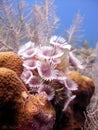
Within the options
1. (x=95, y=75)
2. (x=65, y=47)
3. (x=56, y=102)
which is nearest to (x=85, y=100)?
(x=56, y=102)

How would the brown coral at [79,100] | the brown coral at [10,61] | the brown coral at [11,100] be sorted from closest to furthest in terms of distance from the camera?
the brown coral at [11,100], the brown coral at [10,61], the brown coral at [79,100]

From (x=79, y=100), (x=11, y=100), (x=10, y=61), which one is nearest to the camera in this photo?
(x=11, y=100)

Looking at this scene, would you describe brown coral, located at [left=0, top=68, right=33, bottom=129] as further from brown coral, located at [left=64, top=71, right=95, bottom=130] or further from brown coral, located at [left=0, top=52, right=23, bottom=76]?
brown coral, located at [left=64, top=71, right=95, bottom=130]

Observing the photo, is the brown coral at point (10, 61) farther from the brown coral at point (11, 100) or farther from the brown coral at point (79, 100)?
the brown coral at point (79, 100)

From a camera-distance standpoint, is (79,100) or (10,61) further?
(79,100)

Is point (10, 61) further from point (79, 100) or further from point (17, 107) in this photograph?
point (79, 100)

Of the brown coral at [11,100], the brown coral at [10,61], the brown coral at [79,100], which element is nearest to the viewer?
the brown coral at [11,100]

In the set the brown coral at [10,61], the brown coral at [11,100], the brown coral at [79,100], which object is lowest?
the brown coral at [79,100]

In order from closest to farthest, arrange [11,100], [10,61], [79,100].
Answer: [11,100] → [10,61] → [79,100]

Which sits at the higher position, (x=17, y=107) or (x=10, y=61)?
(x=10, y=61)

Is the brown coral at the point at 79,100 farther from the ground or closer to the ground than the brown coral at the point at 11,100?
closer to the ground

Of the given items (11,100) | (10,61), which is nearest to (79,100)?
(10,61)

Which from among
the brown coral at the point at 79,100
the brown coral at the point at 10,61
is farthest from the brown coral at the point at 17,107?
the brown coral at the point at 79,100
